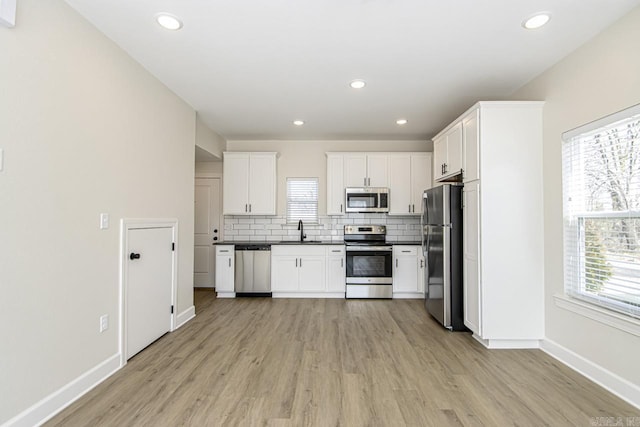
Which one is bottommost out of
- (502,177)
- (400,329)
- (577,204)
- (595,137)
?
(400,329)

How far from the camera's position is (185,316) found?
368 cm

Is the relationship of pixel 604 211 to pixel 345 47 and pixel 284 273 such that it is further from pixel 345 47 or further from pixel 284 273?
pixel 284 273

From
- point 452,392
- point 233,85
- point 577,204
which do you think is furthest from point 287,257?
point 577,204

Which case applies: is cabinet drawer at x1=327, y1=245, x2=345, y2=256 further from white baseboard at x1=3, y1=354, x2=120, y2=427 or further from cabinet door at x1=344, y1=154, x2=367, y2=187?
white baseboard at x1=3, y1=354, x2=120, y2=427

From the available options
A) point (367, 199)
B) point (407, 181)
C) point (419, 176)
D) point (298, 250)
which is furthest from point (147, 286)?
point (419, 176)

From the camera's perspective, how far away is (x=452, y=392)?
2.20 meters

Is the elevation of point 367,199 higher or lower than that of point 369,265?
higher

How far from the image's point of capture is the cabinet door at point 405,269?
4.85m

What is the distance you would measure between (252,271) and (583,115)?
4327 mm

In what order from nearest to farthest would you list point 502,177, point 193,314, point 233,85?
1. point 502,177
2. point 233,85
3. point 193,314

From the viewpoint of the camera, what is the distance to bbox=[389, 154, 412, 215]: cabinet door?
16.9ft

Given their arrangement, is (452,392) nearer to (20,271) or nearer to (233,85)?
(20,271)

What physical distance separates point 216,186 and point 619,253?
5312mm

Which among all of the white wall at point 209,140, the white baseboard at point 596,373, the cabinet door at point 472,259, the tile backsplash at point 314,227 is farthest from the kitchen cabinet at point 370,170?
the white baseboard at point 596,373
